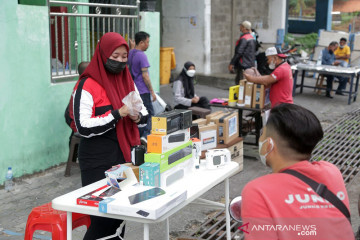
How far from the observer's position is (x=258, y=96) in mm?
7223

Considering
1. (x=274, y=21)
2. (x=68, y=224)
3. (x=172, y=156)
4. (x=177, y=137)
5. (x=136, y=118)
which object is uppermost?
(x=274, y=21)

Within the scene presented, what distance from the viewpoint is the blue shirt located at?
13.1 meters

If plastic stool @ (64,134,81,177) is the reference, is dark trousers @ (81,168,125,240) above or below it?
above

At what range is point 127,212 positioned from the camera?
290 centimetres

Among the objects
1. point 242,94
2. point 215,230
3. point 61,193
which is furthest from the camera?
point 242,94

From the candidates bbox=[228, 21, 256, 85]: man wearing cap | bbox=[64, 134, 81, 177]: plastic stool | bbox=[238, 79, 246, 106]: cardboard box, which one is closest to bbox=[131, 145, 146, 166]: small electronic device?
bbox=[64, 134, 81, 177]: plastic stool

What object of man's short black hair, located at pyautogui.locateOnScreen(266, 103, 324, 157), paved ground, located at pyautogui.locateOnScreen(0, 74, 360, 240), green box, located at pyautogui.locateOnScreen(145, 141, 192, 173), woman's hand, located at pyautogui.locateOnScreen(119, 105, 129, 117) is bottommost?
paved ground, located at pyautogui.locateOnScreen(0, 74, 360, 240)

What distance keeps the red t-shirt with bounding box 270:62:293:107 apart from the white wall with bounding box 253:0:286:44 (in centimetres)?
962

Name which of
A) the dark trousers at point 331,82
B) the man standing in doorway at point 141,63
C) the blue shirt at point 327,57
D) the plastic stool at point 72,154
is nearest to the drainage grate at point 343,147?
the dark trousers at point 331,82

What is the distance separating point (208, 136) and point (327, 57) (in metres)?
7.97

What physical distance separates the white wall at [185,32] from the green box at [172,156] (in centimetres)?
929

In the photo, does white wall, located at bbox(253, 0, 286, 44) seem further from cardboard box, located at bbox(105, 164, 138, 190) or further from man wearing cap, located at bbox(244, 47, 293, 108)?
cardboard box, located at bbox(105, 164, 138, 190)

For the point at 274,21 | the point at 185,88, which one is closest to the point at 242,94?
the point at 185,88

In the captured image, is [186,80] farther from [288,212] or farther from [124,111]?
[288,212]
